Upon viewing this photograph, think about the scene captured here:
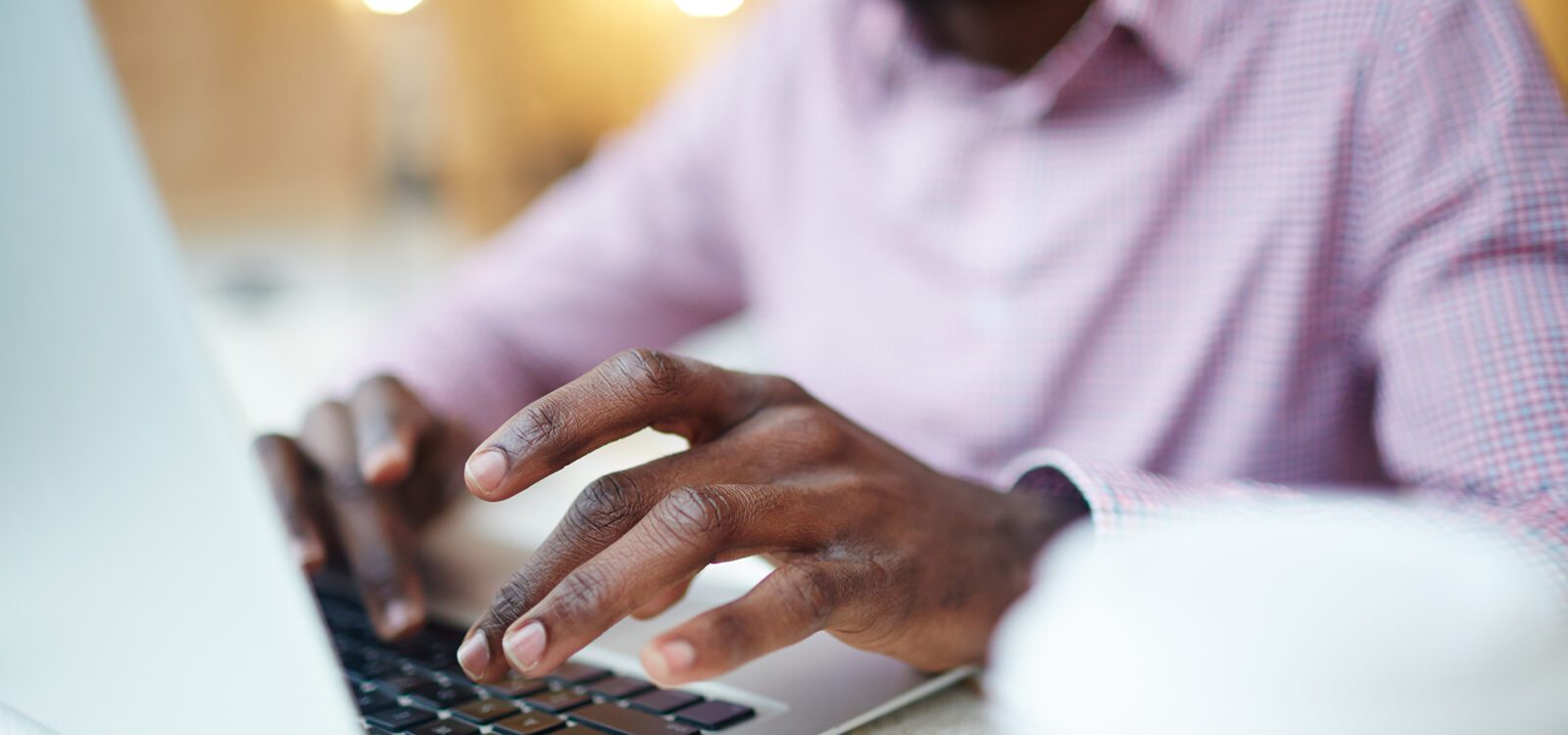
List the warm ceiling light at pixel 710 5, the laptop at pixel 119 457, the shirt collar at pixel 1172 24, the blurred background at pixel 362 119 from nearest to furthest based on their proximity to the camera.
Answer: the laptop at pixel 119 457
the shirt collar at pixel 1172 24
the warm ceiling light at pixel 710 5
the blurred background at pixel 362 119

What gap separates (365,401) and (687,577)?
1.06ft

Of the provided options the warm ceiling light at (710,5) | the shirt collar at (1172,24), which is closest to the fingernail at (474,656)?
the shirt collar at (1172,24)

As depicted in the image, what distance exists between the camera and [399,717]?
0.38m

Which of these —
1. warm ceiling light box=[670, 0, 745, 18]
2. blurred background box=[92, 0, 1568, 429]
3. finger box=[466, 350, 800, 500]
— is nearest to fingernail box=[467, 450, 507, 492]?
finger box=[466, 350, 800, 500]

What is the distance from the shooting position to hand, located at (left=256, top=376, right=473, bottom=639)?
1.70 feet

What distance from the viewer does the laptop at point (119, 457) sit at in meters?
0.24

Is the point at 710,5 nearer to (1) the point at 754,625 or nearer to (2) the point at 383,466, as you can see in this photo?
(2) the point at 383,466

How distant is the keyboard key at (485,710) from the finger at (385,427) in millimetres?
179

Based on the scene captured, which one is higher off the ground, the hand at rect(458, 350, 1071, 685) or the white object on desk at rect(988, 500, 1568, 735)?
the hand at rect(458, 350, 1071, 685)

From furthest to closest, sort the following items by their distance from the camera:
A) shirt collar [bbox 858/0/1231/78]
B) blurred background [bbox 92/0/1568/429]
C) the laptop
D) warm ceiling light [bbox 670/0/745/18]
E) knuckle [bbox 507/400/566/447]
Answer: blurred background [bbox 92/0/1568/429] → warm ceiling light [bbox 670/0/745/18] → shirt collar [bbox 858/0/1231/78] → knuckle [bbox 507/400/566/447] → the laptop

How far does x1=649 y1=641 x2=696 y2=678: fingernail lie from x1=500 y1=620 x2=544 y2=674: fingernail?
0.03m

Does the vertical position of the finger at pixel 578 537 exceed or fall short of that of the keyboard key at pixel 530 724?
it exceeds it

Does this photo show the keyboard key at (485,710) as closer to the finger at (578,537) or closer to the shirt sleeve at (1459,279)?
the finger at (578,537)

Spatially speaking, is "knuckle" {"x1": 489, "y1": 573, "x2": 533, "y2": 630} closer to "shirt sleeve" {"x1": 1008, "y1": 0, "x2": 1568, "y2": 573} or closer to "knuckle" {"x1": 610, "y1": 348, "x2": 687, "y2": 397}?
"knuckle" {"x1": 610, "y1": 348, "x2": 687, "y2": 397}
